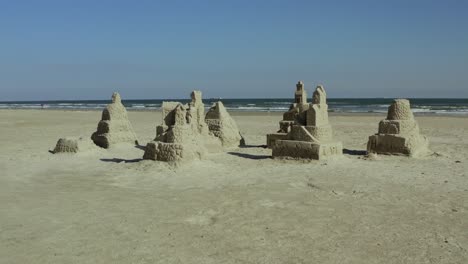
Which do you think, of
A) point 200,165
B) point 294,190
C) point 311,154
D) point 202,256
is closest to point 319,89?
point 311,154

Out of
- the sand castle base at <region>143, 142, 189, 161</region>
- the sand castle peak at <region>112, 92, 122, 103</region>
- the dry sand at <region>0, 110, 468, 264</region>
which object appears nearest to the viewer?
the dry sand at <region>0, 110, 468, 264</region>

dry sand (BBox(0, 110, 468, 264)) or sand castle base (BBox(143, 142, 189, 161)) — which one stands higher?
sand castle base (BBox(143, 142, 189, 161))

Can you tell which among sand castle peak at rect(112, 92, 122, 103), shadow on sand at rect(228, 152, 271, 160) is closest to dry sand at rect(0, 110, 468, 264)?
shadow on sand at rect(228, 152, 271, 160)

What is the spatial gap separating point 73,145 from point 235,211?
6871 mm

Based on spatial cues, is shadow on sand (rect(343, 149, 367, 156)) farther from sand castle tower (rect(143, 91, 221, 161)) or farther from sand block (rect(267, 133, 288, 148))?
sand castle tower (rect(143, 91, 221, 161))

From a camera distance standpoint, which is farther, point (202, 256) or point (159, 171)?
point (159, 171)

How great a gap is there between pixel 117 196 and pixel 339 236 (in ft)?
12.0

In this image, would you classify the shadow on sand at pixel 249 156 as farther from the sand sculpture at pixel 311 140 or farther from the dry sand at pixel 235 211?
the dry sand at pixel 235 211

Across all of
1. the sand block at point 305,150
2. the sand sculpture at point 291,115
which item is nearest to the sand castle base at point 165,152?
the sand block at point 305,150

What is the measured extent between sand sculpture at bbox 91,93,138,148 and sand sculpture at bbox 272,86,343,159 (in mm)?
4696

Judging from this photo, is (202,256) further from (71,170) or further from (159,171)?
(71,170)

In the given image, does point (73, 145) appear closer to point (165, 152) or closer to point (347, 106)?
→ point (165, 152)

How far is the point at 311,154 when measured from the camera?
10.4 metres

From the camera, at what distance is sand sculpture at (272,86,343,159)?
10344 mm
